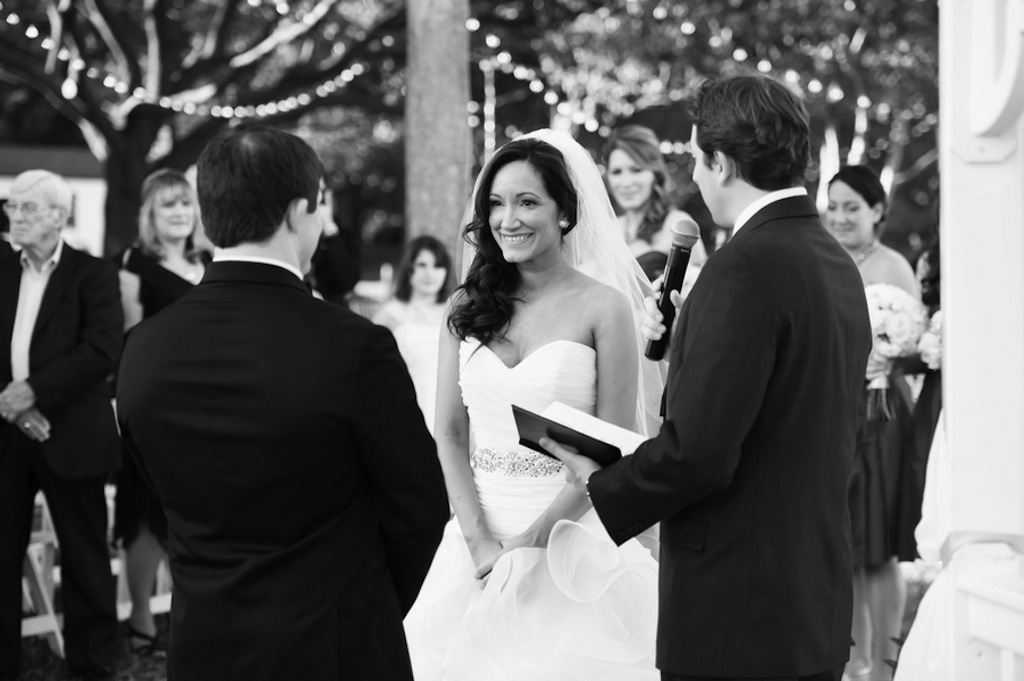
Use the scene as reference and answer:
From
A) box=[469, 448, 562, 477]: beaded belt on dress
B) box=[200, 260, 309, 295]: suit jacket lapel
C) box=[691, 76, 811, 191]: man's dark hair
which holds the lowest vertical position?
box=[469, 448, 562, 477]: beaded belt on dress

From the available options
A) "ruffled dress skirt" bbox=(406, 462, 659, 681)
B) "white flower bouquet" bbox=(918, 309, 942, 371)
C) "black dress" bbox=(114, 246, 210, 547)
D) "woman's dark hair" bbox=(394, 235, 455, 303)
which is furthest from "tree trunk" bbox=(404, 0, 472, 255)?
"ruffled dress skirt" bbox=(406, 462, 659, 681)

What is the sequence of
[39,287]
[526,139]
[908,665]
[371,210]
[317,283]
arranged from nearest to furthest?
[526,139], [908,665], [39,287], [317,283], [371,210]

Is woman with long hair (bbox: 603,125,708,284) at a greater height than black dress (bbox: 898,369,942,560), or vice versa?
woman with long hair (bbox: 603,125,708,284)

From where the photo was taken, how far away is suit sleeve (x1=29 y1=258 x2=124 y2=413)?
5.11 metres

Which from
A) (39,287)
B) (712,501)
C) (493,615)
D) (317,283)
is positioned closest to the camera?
(712,501)

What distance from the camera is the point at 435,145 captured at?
870cm

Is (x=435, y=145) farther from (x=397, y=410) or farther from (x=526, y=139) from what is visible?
(x=397, y=410)

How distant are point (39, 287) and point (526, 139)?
9.14ft

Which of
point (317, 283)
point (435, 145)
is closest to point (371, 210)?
point (435, 145)

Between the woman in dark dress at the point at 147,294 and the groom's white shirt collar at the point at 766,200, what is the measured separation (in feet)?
12.5

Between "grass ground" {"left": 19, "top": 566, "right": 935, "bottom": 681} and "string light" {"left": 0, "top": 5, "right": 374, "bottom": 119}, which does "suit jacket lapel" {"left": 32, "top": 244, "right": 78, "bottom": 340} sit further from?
"string light" {"left": 0, "top": 5, "right": 374, "bottom": 119}

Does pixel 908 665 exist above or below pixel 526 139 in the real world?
below

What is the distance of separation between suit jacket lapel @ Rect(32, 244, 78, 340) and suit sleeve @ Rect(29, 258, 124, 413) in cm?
4

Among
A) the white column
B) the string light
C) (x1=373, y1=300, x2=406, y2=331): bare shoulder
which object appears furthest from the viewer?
the string light
